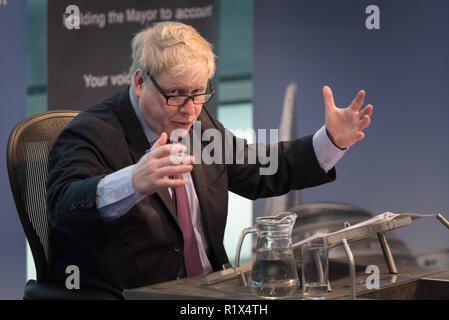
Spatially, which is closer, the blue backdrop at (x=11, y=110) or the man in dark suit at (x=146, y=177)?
the man in dark suit at (x=146, y=177)

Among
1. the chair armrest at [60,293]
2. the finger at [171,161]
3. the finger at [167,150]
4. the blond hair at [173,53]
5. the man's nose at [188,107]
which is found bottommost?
the chair armrest at [60,293]

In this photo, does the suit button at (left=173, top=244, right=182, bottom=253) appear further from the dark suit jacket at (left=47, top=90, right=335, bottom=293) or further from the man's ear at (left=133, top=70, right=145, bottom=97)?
the man's ear at (left=133, top=70, right=145, bottom=97)

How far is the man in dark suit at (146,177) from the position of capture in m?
1.87

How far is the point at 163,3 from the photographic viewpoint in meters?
3.92

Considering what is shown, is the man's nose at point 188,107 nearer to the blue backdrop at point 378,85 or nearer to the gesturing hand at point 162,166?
the gesturing hand at point 162,166

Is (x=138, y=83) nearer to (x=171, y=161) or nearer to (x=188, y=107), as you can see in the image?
(x=188, y=107)

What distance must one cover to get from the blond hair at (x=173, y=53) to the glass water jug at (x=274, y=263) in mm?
624

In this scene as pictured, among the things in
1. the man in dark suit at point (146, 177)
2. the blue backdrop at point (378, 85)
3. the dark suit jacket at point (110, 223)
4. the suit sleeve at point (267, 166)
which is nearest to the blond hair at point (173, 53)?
the man in dark suit at point (146, 177)

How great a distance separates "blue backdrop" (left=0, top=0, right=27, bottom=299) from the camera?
3.62 m

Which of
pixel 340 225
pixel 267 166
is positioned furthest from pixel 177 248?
pixel 340 225

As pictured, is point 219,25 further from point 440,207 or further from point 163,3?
point 440,207

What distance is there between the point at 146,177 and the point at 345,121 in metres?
0.83

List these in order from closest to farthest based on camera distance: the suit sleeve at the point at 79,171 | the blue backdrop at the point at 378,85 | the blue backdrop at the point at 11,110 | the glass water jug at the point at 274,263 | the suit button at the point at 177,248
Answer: the glass water jug at the point at 274,263 → the suit sleeve at the point at 79,171 → the suit button at the point at 177,248 → the blue backdrop at the point at 11,110 → the blue backdrop at the point at 378,85
